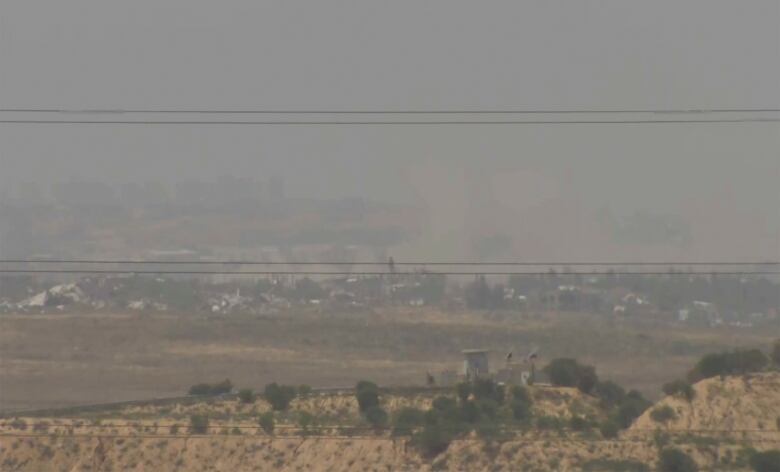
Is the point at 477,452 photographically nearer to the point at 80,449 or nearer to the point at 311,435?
the point at 311,435

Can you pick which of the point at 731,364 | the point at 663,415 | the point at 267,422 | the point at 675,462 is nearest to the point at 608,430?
the point at 663,415

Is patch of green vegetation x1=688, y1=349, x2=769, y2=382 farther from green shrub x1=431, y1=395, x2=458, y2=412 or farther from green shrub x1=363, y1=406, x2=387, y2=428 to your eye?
green shrub x1=363, y1=406, x2=387, y2=428

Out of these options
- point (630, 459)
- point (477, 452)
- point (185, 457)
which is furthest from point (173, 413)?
point (630, 459)

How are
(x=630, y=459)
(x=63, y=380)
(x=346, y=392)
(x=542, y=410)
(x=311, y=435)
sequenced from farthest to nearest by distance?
(x=63, y=380) → (x=346, y=392) → (x=542, y=410) → (x=311, y=435) → (x=630, y=459)

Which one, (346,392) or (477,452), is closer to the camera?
(477,452)

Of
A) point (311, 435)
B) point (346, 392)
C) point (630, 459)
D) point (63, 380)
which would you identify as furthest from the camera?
point (63, 380)

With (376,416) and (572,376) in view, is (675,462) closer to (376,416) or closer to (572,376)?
(376,416)

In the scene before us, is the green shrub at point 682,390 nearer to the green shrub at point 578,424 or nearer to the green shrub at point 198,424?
the green shrub at point 578,424
